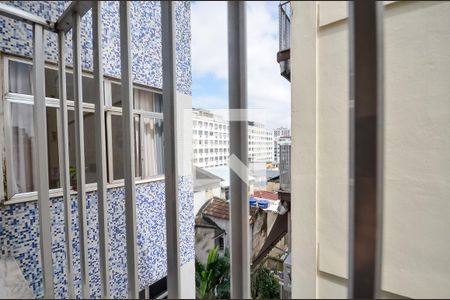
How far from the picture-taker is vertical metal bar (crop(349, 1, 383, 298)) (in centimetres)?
39

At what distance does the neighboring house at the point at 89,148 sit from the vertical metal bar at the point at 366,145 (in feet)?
2.89

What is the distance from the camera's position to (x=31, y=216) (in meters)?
2.20

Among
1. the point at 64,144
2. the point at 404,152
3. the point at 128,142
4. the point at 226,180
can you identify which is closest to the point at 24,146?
the point at 64,144

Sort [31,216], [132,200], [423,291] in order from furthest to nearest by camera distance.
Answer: [31,216], [423,291], [132,200]

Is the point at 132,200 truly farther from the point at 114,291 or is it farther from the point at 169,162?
the point at 114,291

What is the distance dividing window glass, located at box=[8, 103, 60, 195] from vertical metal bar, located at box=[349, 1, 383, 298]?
2.61 m

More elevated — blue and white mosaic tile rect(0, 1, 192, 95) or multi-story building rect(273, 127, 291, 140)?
blue and white mosaic tile rect(0, 1, 192, 95)

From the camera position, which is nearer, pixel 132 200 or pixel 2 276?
pixel 132 200

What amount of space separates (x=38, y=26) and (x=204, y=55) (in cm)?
85

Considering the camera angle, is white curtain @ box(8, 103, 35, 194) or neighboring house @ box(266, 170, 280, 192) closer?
neighboring house @ box(266, 170, 280, 192)

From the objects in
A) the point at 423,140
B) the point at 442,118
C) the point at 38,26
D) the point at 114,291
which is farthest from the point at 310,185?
the point at 114,291

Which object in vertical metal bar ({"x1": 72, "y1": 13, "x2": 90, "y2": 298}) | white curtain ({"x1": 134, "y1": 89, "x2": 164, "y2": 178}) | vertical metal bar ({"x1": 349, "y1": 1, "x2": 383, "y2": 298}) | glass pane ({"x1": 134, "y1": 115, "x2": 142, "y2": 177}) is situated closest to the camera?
vertical metal bar ({"x1": 349, "y1": 1, "x2": 383, "y2": 298})

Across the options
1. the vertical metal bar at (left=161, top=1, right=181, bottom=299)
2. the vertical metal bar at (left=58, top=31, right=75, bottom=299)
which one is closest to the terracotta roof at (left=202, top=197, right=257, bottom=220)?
the vertical metal bar at (left=161, top=1, right=181, bottom=299)

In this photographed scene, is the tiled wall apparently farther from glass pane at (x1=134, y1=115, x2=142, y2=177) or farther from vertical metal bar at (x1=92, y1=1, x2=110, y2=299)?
vertical metal bar at (x1=92, y1=1, x2=110, y2=299)
